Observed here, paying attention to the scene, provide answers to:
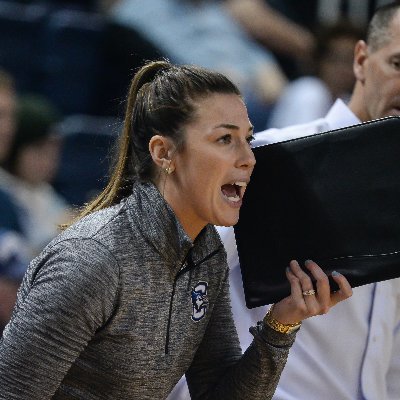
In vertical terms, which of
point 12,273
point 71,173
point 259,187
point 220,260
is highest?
point 71,173

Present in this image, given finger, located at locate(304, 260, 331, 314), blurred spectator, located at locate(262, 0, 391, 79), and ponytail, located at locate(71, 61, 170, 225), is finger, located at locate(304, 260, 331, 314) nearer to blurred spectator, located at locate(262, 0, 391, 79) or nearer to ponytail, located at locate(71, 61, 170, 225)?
ponytail, located at locate(71, 61, 170, 225)

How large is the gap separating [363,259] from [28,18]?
3.98 meters

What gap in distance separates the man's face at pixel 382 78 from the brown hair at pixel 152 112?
0.85 m

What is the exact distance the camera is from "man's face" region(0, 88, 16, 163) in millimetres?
4859

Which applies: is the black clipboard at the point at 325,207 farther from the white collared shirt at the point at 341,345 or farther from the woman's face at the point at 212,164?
the white collared shirt at the point at 341,345

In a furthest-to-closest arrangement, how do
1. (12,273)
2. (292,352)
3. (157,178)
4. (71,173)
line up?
(71,173) → (12,273) → (292,352) → (157,178)

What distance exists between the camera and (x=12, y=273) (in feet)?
13.1

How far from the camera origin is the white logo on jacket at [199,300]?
2.27 m

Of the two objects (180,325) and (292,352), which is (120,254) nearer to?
(180,325)

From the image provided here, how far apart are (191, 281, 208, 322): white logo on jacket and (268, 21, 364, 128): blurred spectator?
3473mm

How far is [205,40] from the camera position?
20.7ft

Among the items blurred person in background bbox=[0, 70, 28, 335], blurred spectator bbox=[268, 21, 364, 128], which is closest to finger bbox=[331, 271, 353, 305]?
blurred person in background bbox=[0, 70, 28, 335]

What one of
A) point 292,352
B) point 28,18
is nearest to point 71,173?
point 28,18

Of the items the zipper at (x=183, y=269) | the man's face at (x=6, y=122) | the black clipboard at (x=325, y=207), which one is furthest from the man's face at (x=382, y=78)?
the man's face at (x=6, y=122)
